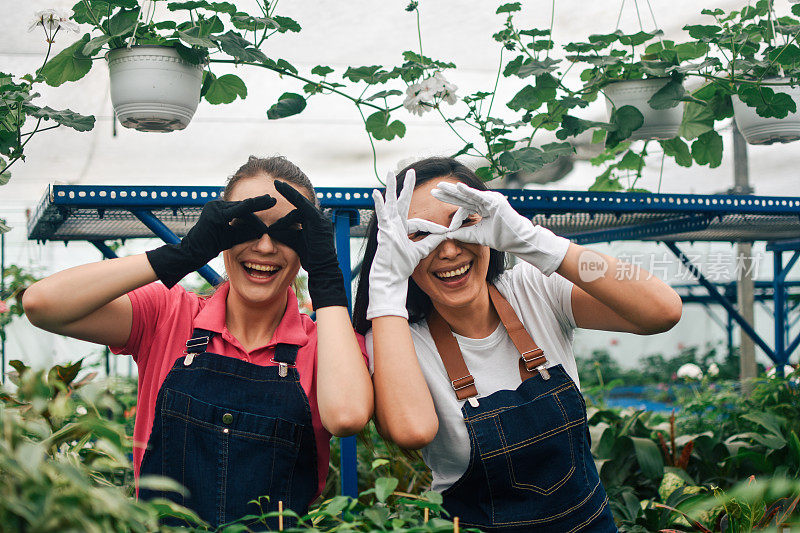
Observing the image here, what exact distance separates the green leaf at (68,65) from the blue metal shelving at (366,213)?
0.30 m

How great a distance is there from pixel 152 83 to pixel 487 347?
113cm

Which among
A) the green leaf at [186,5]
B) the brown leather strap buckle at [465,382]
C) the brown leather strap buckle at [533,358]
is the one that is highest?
the green leaf at [186,5]

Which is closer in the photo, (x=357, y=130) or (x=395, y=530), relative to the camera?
(x=395, y=530)

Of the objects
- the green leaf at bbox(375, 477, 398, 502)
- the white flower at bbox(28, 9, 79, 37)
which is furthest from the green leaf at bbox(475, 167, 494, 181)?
the green leaf at bbox(375, 477, 398, 502)

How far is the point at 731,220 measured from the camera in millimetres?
2953

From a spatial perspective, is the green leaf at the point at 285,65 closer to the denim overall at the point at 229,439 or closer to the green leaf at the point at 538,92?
the green leaf at the point at 538,92

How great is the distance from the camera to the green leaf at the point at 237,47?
1.78 metres

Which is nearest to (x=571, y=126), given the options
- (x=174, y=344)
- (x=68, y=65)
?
(x=174, y=344)

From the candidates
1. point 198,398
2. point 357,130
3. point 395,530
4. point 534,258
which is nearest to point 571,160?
point 357,130

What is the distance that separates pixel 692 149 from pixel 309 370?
1.65 meters

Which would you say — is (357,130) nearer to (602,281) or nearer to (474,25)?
(474,25)

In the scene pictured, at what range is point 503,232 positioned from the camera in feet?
4.83

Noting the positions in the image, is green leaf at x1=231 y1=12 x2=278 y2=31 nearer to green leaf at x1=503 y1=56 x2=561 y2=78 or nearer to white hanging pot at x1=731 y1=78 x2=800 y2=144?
green leaf at x1=503 y1=56 x2=561 y2=78

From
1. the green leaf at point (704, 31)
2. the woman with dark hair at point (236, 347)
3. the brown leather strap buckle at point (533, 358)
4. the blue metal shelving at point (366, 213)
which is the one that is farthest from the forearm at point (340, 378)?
the green leaf at point (704, 31)
